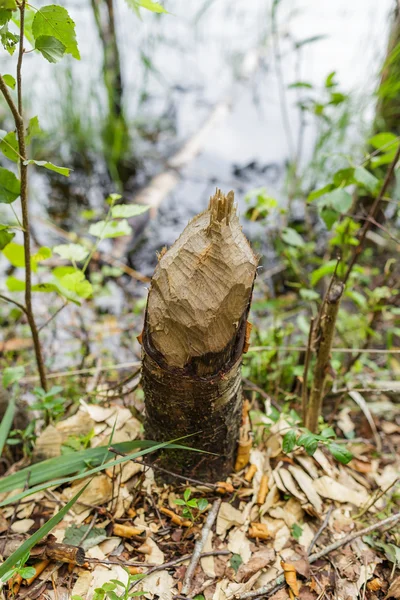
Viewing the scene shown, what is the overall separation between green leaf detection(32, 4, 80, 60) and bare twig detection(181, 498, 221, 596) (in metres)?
1.19

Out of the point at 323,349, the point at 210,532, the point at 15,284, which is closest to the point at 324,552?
the point at 210,532

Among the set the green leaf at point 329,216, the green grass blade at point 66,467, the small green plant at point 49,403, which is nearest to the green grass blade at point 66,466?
the green grass blade at point 66,467

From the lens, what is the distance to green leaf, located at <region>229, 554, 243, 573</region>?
1093mm

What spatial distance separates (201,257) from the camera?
0.91 metres

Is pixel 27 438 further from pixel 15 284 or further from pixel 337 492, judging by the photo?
pixel 337 492

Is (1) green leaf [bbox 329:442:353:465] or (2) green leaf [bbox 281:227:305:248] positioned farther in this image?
(2) green leaf [bbox 281:227:305:248]

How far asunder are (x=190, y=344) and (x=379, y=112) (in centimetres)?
229

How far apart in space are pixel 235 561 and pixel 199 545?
10 cm

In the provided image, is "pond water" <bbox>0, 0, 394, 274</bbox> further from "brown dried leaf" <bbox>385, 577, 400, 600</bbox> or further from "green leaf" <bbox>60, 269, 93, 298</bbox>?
"brown dried leaf" <bbox>385, 577, 400, 600</bbox>

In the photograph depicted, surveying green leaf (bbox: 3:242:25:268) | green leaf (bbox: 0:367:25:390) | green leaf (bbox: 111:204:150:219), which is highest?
green leaf (bbox: 111:204:150:219)

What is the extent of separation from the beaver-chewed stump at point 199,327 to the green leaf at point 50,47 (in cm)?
45

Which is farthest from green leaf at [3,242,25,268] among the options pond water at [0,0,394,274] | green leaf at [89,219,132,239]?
pond water at [0,0,394,274]

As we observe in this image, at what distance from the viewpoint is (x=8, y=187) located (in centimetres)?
108

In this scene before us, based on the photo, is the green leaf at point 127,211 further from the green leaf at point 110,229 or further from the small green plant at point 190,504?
the small green plant at point 190,504
